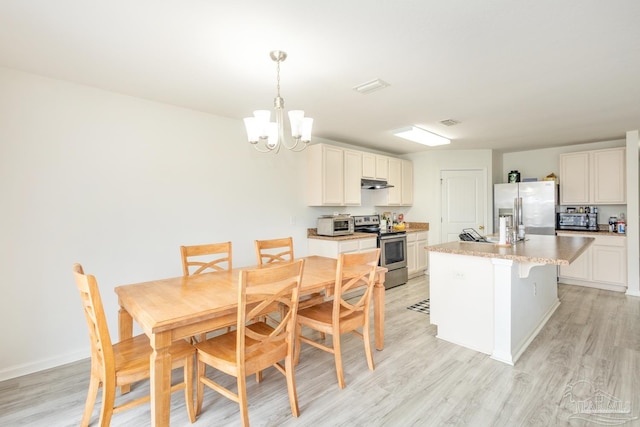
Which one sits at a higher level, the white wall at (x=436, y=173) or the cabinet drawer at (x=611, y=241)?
the white wall at (x=436, y=173)

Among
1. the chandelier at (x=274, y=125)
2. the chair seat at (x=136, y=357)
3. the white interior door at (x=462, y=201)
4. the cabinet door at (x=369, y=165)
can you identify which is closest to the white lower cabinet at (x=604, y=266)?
the white interior door at (x=462, y=201)

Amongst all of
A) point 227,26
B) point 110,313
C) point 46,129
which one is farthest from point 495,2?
point 110,313

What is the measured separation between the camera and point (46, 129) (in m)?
2.51

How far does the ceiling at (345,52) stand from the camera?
5.44 ft

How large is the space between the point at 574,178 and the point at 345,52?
4.93m

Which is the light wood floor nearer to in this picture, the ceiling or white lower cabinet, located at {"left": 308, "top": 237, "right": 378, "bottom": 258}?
white lower cabinet, located at {"left": 308, "top": 237, "right": 378, "bottom": 258}

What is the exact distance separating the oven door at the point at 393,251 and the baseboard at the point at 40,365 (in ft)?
11.9

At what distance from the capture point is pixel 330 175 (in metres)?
4.35

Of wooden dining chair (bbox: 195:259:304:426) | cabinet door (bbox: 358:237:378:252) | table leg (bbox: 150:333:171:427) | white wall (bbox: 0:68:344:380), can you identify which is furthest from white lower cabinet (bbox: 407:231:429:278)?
table leg (bbox: 150:333:171:427)

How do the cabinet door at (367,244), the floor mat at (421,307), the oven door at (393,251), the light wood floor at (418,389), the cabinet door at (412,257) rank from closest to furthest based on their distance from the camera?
the light wood floor at (418,389) → the floor mat at (421,307) → the cabinet door at (367,244) → the oven door at (393,251) → the cabinet door at (412,257)

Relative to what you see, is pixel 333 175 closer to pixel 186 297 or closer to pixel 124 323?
pixel 186 297

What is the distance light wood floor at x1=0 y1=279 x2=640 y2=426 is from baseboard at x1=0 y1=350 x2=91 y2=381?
0.06m

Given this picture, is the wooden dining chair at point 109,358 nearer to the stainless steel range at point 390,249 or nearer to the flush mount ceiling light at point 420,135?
the stainless steel range at point 390,249

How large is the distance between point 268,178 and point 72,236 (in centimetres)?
207
